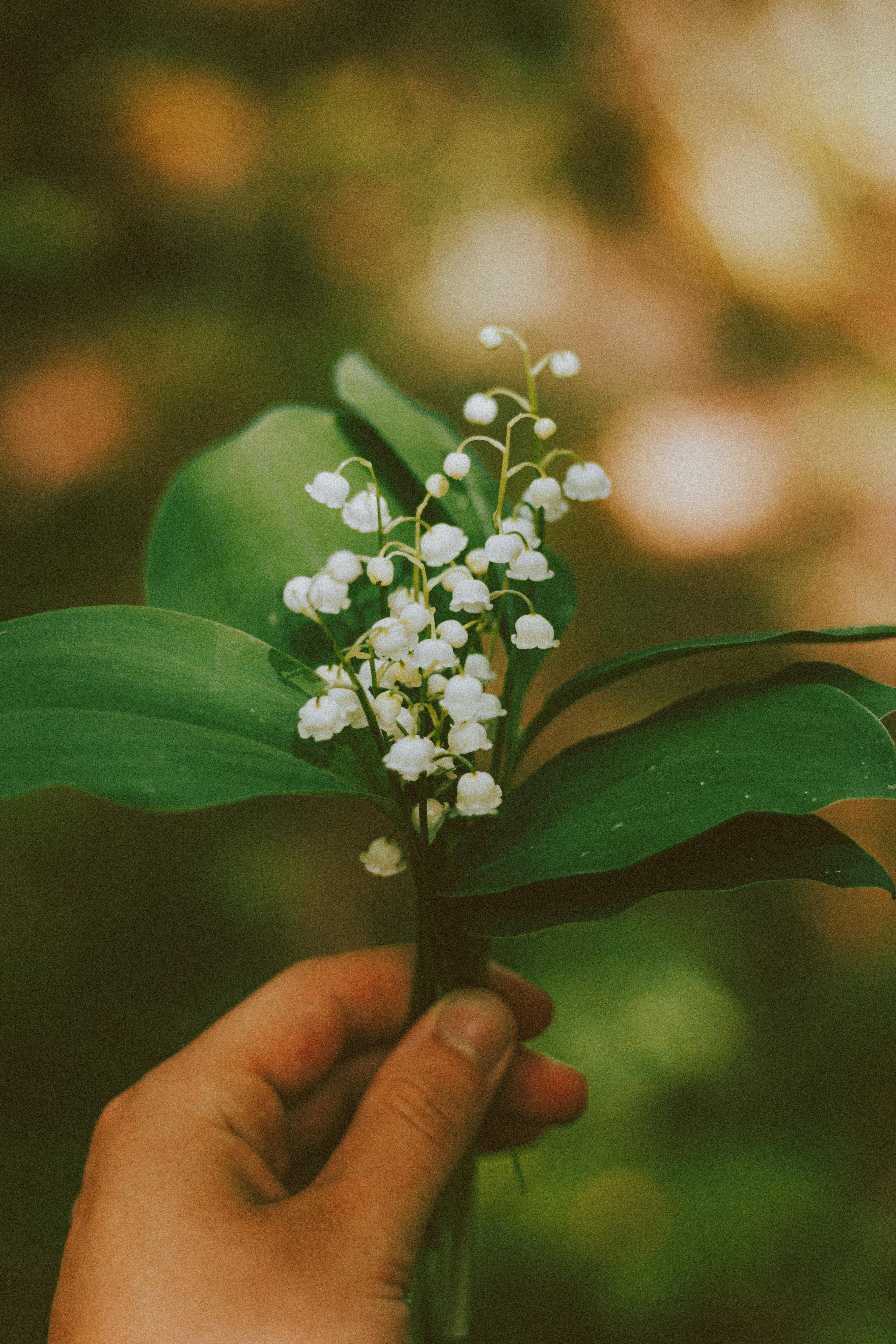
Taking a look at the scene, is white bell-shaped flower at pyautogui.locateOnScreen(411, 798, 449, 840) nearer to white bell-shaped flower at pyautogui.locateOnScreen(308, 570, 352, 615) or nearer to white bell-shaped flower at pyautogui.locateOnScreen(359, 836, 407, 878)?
white bell-shaped flower at pyautogui.locateOnScreen(359, 836, 407, 878)

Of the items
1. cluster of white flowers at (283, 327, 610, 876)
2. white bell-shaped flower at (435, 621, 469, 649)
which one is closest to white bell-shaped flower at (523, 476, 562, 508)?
cluster of white flowers at (283, 327, 610, 876)

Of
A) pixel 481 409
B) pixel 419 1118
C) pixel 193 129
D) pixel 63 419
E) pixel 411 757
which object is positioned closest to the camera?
pixel 411 757

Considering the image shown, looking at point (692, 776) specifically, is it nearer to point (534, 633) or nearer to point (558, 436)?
point (534, 633)

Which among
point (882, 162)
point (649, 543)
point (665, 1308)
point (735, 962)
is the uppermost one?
point (882, 162)

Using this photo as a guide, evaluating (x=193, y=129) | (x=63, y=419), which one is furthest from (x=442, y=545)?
(x=193, y=129)

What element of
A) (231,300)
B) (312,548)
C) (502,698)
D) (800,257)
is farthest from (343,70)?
(502,698)

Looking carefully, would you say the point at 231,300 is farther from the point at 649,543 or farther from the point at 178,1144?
the point at 178,1144
